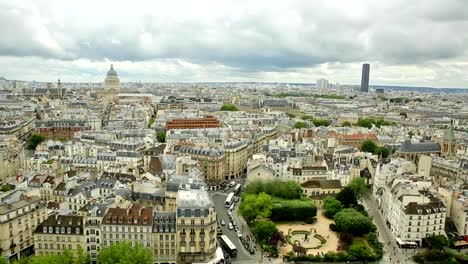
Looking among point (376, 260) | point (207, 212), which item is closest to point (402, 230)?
point (376, 260)

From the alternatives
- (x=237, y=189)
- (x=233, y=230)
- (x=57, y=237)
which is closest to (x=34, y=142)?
(x=237, y=189)

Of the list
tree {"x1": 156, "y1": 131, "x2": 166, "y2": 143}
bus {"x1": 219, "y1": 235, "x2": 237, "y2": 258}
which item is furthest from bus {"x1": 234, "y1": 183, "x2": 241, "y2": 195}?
tree {"x1": 156, "y1": 131, "x2": 166, "y2": 143}

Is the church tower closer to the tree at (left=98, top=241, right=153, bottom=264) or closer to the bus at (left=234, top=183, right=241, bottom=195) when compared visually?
the bus at (left=234, top=183, right=241, bottom=195)

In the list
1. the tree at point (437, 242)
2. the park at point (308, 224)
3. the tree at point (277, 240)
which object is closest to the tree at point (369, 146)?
the park at point (308, 224)

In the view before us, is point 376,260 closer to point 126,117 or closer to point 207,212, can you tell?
point 207,212

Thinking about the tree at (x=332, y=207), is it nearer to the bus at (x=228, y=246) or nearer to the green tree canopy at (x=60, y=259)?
the bus at (x=228, y=246)

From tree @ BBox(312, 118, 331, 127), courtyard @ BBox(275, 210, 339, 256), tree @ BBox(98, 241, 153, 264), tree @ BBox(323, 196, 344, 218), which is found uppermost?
tree @ BBox(312, 118, 331, 127)

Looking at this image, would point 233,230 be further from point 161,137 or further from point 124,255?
point 161,137
